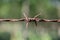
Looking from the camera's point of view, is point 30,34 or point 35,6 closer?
point 30,34

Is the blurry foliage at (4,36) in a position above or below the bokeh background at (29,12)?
below

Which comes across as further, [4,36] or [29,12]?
[4,36]

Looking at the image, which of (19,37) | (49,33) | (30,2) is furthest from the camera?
(30,2)

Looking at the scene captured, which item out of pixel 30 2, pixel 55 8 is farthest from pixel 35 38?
pixel 55 8

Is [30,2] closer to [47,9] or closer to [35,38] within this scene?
[47,9]

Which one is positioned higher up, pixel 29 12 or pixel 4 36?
pixel 29 12

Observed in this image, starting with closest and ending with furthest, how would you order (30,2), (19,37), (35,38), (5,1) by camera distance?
(35,38) → (19,37) → (30,2) → (5,1)

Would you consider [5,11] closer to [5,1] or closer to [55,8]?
[5,1]

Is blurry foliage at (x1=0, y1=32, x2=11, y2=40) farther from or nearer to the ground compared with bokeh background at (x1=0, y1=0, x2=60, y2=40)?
nearer to the ground

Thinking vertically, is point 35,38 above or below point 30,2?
below

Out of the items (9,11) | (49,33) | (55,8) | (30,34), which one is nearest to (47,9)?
(55,8)
